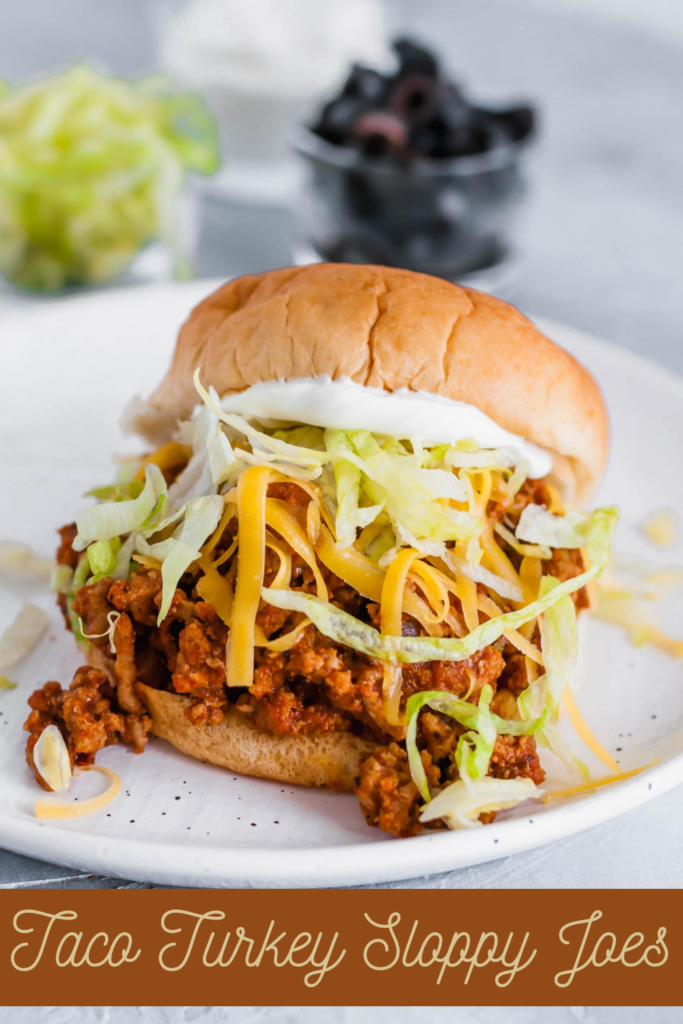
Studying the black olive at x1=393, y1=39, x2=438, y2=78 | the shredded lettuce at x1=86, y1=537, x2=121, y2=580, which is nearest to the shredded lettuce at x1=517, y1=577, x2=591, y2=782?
the shredded lettuce at x1=86, y1=537, x2=121, y2=580

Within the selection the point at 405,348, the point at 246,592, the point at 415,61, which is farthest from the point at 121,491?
the point at 415,61

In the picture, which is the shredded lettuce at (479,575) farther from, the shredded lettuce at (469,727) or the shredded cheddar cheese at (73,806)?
the shredded cheddar cheese at (73,806)

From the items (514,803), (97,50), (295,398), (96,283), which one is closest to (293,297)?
(295,398)

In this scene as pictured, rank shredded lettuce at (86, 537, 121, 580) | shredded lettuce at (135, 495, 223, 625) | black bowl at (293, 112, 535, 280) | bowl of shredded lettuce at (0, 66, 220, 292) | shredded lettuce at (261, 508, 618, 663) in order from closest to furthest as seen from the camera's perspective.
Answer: shredded lettuce at (261, 508, 618, 663)
shredded lettuce at (135, 495, 223, 625)
shredded lettuce at (86, 537, 121, 580)
black bowl at (293, 112, 535, 280)
bowl of shredded lettuce at (0, 66, 220, 292)

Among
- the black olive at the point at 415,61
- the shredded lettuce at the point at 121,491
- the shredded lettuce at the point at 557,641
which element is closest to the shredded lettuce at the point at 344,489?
the shredded lettuce at the point at 557,641

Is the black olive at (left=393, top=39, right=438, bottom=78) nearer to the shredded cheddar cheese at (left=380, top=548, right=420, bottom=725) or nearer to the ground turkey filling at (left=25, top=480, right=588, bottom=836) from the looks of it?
the ground turkey filling at (left=25, top=480, right=588, bottom=836)

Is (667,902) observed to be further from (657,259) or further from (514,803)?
(657,259)

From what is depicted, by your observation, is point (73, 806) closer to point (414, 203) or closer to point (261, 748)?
point (261, 748)
